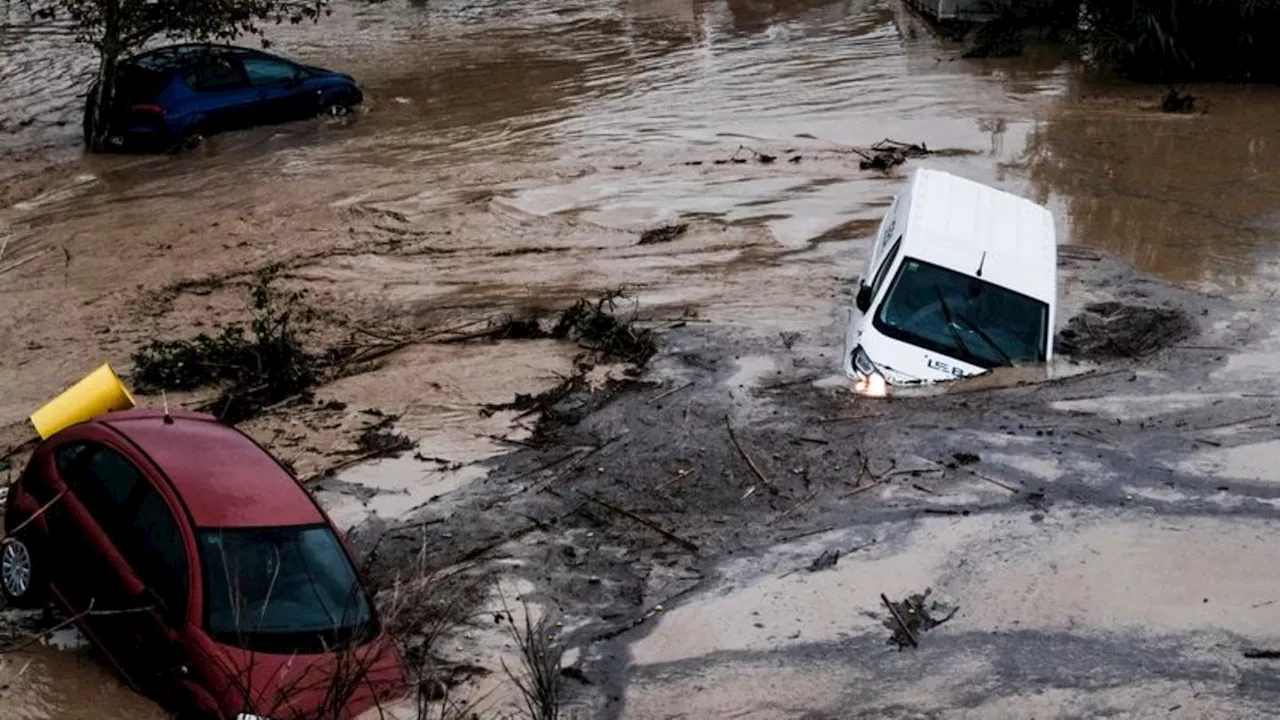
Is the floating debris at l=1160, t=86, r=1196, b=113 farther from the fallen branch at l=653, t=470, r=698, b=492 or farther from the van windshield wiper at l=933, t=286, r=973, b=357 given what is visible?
the fallen branch at l=653, t=470, r=698, b=492

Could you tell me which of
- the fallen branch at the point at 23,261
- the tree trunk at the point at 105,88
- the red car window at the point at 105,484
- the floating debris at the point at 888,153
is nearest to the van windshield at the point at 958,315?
the red car window at the point at 105,484

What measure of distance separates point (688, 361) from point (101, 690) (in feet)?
19.9

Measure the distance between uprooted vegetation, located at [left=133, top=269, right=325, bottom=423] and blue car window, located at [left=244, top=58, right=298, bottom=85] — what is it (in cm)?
880

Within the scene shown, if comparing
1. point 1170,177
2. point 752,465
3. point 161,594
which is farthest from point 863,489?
point 1170,177

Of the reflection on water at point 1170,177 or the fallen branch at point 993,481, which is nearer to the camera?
the fallen branch at point 993,481

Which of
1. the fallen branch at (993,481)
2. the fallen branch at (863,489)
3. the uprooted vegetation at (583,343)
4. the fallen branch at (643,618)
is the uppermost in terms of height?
the uprooted vegetation at (583,343)

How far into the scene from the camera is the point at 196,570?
24.6 feet

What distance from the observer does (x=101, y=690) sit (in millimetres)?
7633

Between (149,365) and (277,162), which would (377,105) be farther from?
(149,365)

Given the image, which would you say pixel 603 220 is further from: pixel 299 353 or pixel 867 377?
pixel 867 377

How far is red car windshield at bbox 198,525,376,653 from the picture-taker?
7.44m

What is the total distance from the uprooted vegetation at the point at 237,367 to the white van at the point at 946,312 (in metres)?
4.51

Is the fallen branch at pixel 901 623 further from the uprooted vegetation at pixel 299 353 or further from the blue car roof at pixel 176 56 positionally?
the blue car roof at pixel 176 56

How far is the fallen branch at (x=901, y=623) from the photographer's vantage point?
27.4 feet
